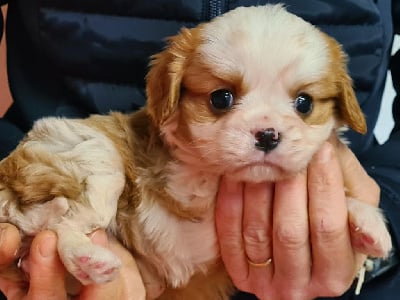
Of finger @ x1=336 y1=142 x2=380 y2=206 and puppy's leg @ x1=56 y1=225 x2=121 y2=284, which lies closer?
puppy's leg @ x1=56 y1=225 x2=121 y2=284

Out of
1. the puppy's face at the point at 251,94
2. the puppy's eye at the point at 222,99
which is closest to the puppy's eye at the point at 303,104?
the puppy's face at the point at 251,94

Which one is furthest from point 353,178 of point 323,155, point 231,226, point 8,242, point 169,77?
point 8,242

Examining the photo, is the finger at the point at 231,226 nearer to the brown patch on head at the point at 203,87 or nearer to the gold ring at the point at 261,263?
the gold ring at the point at 261,263

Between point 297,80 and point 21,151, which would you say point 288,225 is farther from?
point 21,151

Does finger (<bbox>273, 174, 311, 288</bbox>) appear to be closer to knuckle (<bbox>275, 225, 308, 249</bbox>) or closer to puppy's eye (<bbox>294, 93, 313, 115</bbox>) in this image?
knuckle (<bbox>275, 225, 308, 249</bbox>)

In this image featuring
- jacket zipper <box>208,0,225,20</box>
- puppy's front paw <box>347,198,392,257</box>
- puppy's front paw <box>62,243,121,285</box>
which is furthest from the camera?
jacket zipper <box>208,0,225,20</box>

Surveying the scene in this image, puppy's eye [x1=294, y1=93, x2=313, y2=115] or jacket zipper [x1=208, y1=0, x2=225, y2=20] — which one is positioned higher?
jacket zipper [x1=208, y1=0, x2=225, y2=20]

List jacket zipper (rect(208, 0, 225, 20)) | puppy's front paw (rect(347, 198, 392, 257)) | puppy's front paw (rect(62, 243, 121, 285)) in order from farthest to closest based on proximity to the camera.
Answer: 1. jacket zipper (rect(208, 0, 225, 20))
2. puppy's front paw (rect(347, 198, 392, 257))
3. puppy's front paw (rect(62, 243, 121, 285))

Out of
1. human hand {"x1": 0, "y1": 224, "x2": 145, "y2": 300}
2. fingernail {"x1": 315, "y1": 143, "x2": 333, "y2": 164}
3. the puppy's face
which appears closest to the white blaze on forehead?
the puppy's face
